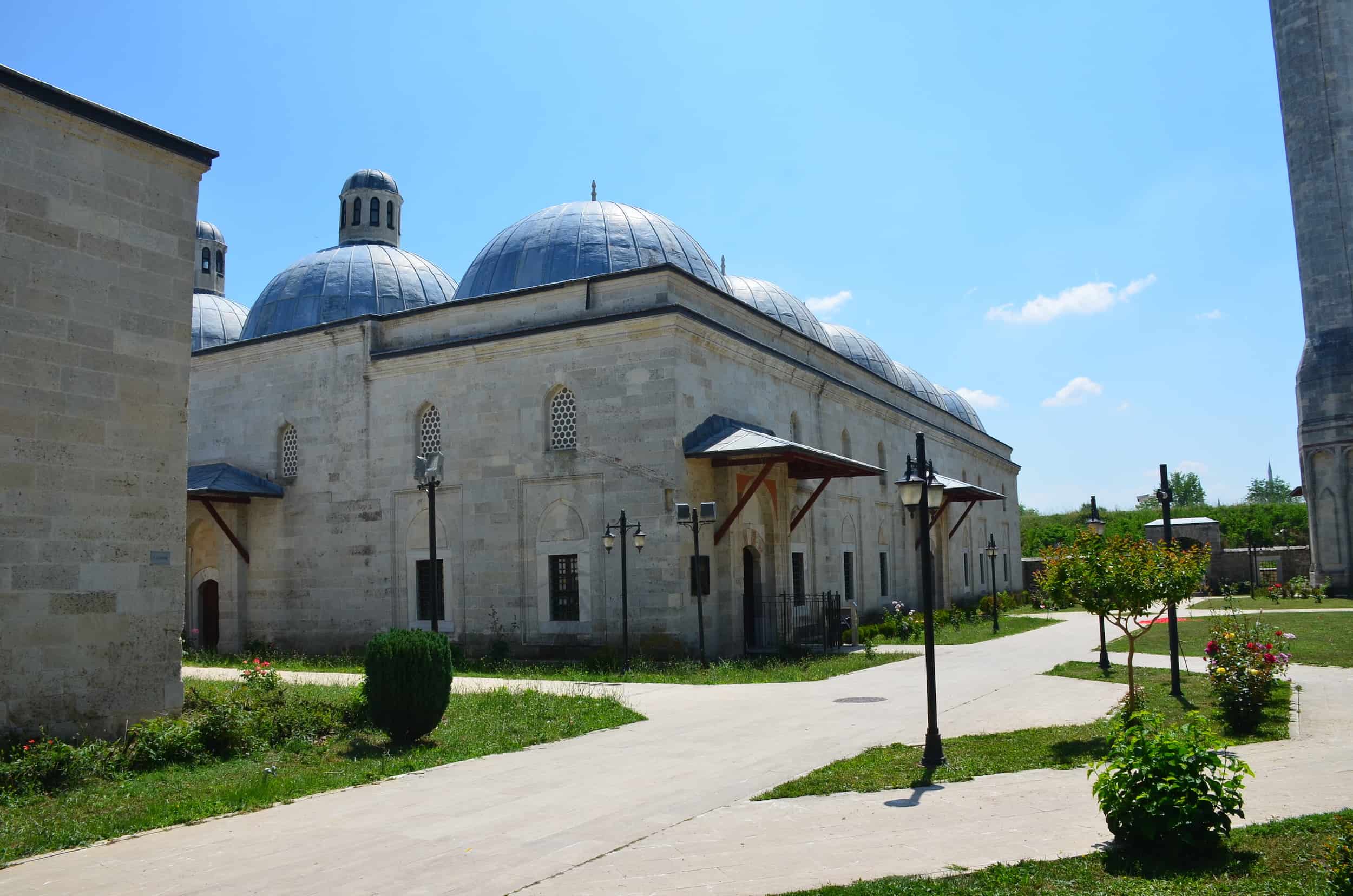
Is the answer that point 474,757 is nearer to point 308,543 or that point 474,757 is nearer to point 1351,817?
point 1351,817

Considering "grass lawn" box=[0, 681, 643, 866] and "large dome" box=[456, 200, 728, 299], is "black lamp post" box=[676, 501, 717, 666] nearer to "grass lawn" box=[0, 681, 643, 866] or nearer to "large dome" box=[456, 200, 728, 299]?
"grass lawn" box=[0, 681, 643, 866]

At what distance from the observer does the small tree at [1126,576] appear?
35.1 ft

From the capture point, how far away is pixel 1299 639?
20906 mm

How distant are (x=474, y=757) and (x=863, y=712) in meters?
5.42

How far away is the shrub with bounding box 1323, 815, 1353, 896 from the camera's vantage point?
459 centimetres

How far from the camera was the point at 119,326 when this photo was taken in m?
10.7

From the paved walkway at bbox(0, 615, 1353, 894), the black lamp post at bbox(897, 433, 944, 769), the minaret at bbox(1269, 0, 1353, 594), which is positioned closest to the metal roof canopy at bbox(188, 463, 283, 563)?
the paved walkway at bbox(0, 615, 1353, 894)

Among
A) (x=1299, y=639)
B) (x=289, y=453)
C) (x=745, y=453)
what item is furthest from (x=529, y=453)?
(x=1299, y=639)

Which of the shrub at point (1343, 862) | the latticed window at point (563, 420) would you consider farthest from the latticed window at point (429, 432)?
the shrub at point (1343, 862)

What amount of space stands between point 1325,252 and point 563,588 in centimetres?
3189

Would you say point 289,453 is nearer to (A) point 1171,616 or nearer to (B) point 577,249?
(B) point 577,249

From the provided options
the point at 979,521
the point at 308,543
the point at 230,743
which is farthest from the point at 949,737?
the point at 979,521

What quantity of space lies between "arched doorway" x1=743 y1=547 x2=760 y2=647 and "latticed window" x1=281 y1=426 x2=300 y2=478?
11.6 meters

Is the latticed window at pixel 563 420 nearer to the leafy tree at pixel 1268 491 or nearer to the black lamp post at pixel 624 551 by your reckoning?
the black lamp post at pixel 624 551
